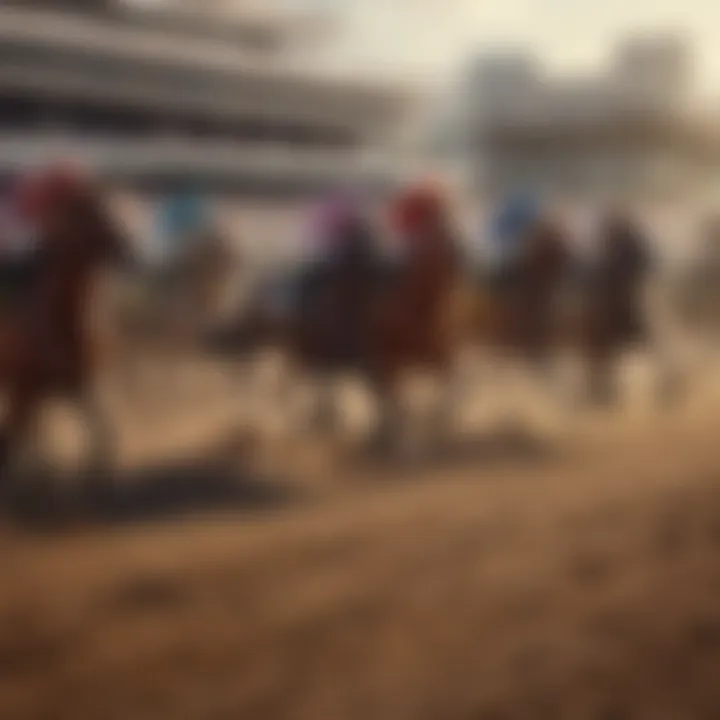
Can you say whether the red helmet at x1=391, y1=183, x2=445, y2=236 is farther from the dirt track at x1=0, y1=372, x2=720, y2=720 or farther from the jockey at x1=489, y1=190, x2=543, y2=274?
the dirt track at x1=0, y1=372, x2=720, y2=720

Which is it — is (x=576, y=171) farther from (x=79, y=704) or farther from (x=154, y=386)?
(x=79, y=704)

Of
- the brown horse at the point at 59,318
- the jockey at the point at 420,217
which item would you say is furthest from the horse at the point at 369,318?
the brown horse at the point at 59,318

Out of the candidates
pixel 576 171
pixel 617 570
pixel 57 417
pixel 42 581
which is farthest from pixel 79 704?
pixel 576 171

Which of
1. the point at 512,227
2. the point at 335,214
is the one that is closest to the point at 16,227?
the point at 335,214

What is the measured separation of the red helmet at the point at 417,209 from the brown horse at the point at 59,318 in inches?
10.0

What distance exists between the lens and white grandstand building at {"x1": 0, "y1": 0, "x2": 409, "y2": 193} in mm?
949

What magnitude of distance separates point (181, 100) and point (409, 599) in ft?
1.57

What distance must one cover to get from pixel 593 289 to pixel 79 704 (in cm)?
59

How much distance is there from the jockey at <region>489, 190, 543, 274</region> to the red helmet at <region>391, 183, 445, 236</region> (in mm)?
63

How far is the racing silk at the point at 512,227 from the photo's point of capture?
3.80ft

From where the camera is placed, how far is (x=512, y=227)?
1.17 meters

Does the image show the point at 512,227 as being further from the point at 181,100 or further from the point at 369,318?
the point at 181,100

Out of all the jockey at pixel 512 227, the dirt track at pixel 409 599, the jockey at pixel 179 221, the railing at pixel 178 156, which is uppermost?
the railing at pixel 178 156

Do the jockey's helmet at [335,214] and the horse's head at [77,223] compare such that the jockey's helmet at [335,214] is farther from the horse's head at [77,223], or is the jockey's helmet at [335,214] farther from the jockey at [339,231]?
the horse's head at [77,223]
